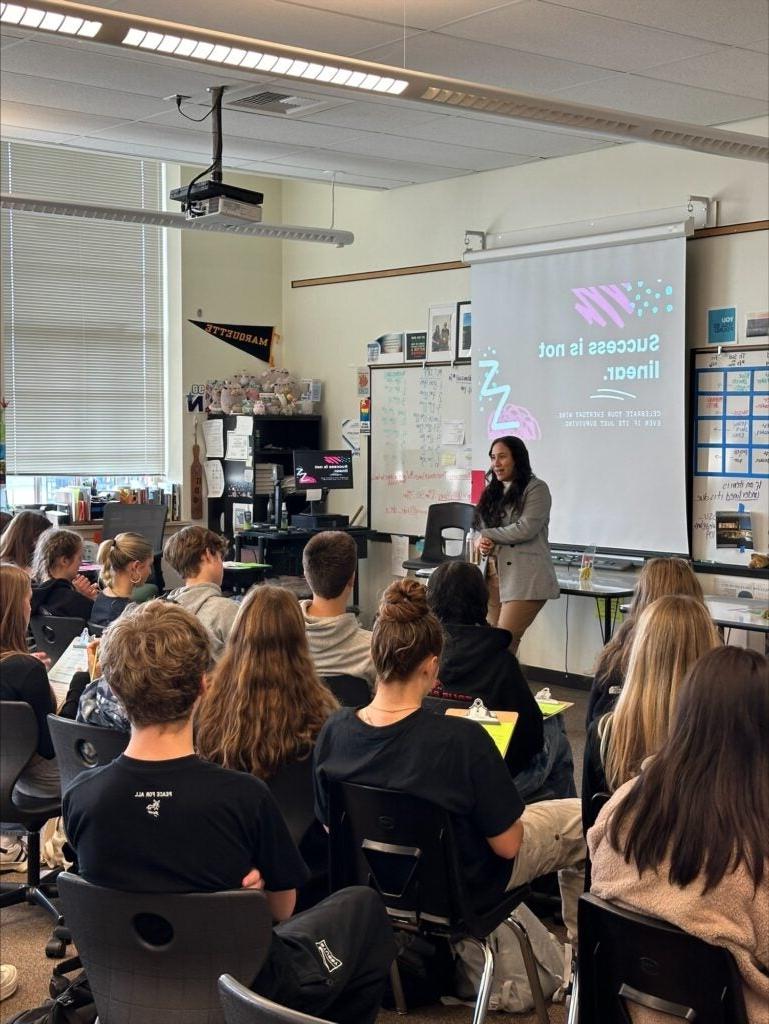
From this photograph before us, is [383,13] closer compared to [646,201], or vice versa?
[383,13]

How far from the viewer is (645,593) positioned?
12.2 ft

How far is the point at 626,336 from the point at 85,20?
4.18 meters

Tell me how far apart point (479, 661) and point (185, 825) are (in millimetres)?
1625

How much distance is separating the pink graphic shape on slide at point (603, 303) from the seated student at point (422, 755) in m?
4.50

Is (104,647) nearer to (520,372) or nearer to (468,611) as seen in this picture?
(468,611)

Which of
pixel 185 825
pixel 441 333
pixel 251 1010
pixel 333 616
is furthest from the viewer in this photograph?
pixel 441 333

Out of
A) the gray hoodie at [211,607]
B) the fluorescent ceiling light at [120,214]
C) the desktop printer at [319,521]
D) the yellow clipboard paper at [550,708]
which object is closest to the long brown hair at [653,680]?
the yellow clipboard paper at [550,708]

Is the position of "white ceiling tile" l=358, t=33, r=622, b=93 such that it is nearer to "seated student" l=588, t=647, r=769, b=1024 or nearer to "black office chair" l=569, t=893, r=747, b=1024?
"seated student" l=588, t=647, r=769, b=1024

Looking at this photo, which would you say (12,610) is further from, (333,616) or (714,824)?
(714,824)

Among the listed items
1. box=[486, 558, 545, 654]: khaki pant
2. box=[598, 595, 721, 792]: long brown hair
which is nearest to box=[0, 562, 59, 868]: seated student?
box=[598, 595, 721, 792]: long brown hair

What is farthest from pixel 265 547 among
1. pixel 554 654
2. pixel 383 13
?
pixel 383 13

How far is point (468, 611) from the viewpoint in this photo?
3648 mm

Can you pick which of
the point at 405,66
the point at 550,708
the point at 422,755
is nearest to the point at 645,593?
the point at 550,708

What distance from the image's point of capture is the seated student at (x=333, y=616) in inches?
147
